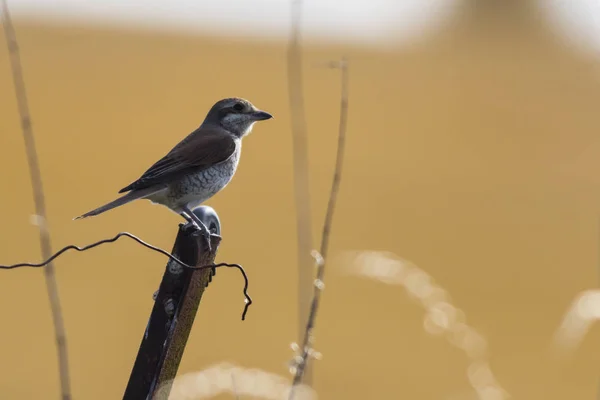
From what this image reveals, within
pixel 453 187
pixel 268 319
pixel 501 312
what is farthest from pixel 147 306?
pixel 453 187

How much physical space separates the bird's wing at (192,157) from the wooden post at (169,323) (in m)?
1.57

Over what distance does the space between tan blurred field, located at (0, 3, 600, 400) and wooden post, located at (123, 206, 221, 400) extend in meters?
1.48

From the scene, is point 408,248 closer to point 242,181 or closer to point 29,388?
point 242,181

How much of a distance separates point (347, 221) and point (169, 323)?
10.0 metres

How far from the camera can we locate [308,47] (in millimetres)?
21328

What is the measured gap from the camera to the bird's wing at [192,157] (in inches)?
137

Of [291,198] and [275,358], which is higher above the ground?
[291,198]

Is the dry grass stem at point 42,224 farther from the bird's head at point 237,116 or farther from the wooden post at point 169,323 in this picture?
the bird's head at point 237,116

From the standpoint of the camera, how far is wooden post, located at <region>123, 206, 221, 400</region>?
1741 mm

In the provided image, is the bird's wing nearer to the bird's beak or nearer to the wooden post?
the bird's beak

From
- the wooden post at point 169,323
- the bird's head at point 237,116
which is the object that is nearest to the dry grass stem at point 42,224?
the wooden post at point 169,323

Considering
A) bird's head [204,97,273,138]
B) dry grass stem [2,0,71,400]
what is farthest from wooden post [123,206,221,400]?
bird's head [204,97,273,138]

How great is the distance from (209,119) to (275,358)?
Result: 333 centimetres

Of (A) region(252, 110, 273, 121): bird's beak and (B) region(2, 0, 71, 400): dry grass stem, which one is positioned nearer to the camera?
(B) region(2, 0, 71, 400): dry grass stem
